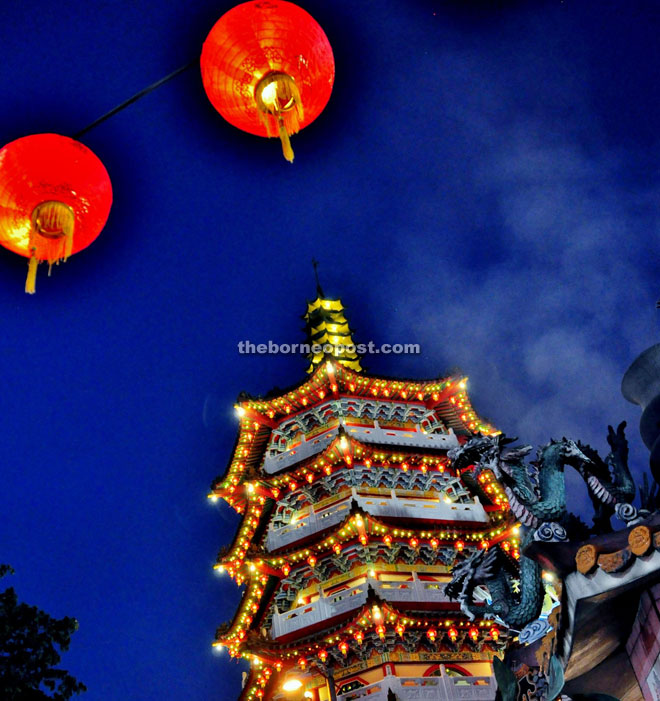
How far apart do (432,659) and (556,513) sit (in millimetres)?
12393

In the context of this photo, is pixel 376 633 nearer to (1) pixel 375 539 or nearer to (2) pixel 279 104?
(1) pixel 375 539

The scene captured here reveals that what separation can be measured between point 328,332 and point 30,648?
782 inches

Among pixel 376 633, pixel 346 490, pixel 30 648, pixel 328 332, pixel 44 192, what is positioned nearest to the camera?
pixel 44 192

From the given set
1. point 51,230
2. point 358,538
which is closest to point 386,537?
point 358,538

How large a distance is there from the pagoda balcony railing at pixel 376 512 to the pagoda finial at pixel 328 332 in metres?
8.27

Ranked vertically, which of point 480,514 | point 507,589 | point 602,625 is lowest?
point 602,625

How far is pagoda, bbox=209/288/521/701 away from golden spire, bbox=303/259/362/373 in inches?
174

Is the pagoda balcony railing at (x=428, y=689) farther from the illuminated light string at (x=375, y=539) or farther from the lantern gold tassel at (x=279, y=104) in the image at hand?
the lantern gold tassel at (x=279, y=104)

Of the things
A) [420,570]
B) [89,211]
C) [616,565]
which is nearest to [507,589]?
[616,565]

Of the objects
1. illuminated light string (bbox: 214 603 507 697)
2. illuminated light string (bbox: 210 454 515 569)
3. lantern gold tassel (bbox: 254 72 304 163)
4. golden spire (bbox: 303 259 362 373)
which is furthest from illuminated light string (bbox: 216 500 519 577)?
lantern gold tassel (bbox: 254 72 304 163)

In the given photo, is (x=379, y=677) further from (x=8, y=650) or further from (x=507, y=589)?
(x=507, y=589)

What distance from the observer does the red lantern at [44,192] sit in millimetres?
6398

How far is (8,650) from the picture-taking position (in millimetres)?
11867

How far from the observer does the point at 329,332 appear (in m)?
29.9
